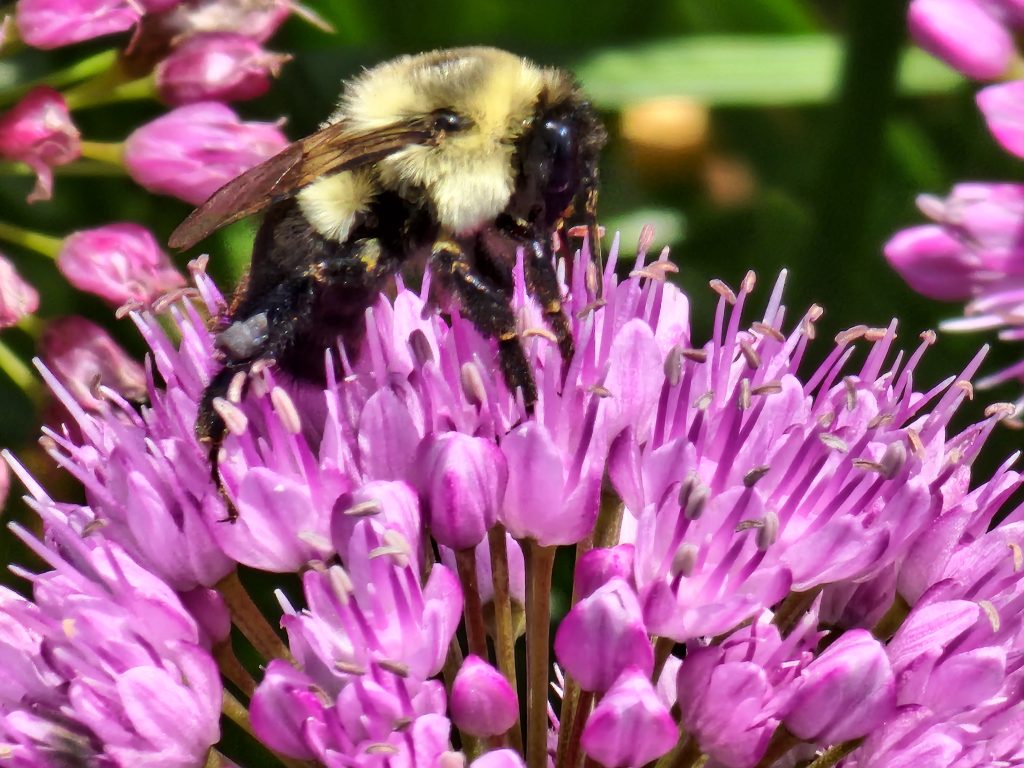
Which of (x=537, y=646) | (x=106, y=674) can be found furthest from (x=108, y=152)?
(x=537, y=646)

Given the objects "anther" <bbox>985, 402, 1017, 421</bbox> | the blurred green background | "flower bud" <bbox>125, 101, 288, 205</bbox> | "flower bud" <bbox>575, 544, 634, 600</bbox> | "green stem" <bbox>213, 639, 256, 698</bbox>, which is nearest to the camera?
"flower bud" <bbox>575, 544, 634, 600</bbox>

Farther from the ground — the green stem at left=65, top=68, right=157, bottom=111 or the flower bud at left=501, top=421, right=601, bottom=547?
the green stem at left=65, top=68, right=157, bottom=111

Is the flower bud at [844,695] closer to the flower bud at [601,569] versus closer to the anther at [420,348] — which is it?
the flower bud at [601,569]

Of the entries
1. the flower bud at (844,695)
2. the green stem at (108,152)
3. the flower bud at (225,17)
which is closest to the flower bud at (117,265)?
the green stem at (108,152)

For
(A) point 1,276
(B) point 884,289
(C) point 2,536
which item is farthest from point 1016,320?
(C) point 2,536

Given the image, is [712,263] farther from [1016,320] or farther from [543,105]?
[543,105]

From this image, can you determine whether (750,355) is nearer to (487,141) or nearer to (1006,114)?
(487,141)

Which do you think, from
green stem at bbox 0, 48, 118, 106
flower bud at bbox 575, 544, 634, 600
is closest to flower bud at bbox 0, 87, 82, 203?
green stem at bbox 0, 48, 118, 106

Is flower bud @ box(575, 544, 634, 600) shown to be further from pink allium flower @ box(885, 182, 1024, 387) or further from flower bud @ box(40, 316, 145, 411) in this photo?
flower bud @ box(40, 316, 145, 411)
